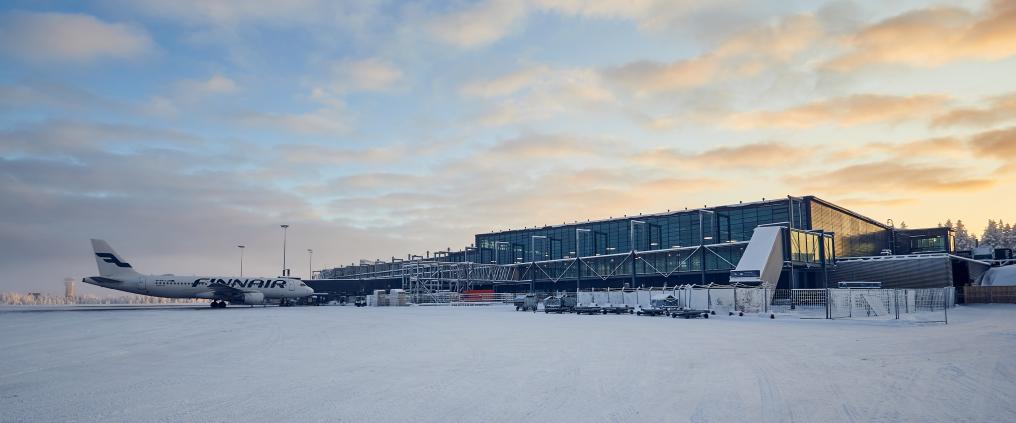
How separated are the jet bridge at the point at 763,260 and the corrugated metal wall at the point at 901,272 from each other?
17.3 meters

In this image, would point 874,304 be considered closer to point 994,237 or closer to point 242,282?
point 242,282

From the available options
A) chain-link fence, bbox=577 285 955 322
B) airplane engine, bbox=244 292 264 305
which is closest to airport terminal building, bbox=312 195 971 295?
chain-link fence, bbox=577 285 955 322

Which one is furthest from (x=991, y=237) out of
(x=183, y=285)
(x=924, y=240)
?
(x=183, y=285)

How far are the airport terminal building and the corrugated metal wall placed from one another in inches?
4.2

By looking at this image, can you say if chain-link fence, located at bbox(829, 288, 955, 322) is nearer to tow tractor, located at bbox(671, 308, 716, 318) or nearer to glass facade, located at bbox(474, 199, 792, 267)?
tow tractor, located at bbox(671, 308, 716, 318)

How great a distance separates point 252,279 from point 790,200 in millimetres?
67539

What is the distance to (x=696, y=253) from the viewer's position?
8381 cm

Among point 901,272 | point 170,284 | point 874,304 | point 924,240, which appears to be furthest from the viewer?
point 924,240

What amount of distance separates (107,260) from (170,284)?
647cm

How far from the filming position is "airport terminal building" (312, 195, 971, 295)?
72750mm

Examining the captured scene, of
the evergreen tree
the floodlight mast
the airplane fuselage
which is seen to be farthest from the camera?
the evergreen tree

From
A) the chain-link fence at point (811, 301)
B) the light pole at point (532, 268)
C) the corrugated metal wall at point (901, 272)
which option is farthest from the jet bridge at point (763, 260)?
the light pole at point (532, 268)

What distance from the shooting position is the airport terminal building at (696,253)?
7275 centimetres

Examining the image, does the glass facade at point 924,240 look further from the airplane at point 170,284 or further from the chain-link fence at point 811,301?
the airplane at point 170,284
